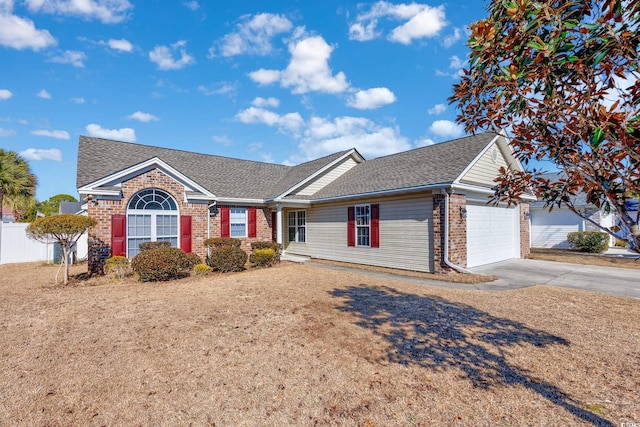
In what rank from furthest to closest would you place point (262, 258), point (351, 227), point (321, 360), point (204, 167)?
point (204, 167)
point (351, 227)
point (262, 258)
point (321, 360)

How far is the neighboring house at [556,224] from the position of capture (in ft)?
61.7

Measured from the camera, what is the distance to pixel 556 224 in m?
19.5

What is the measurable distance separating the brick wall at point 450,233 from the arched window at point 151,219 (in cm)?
1018

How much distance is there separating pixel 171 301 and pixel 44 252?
13762 millimetres

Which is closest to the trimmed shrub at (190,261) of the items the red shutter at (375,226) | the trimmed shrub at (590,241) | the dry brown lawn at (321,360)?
the dry brown lawn at (321,360)

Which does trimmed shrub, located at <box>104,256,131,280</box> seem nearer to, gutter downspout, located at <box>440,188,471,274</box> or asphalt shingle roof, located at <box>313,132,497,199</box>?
asphalt shingle roof, located at <box>313,132,497,199</box>

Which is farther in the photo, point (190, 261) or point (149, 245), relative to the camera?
point (149, 245)

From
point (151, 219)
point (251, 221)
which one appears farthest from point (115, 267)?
point (251, 221)

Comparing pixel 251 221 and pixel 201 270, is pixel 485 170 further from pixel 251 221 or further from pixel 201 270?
pixel 201 270

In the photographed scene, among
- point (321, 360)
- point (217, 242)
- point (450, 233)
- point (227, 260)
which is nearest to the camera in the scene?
point (321, 360)

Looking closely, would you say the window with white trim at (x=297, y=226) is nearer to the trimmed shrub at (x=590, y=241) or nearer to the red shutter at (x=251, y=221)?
the red shutter at (x=251, y=221)

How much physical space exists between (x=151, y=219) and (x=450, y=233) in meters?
11.2

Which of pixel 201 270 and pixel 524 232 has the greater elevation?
pixel 524 232

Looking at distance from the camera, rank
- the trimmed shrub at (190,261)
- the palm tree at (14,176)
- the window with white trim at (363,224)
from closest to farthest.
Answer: the trimmed shrub at (190,261) < the window with white trim at (363,224) < the palm tree at (14,176)
